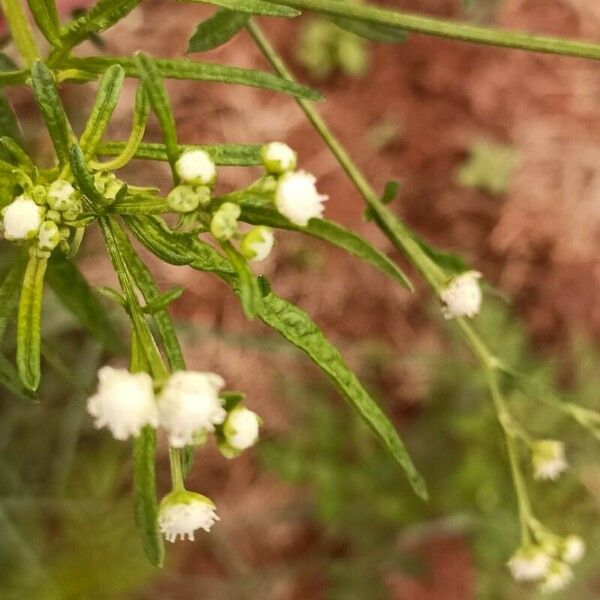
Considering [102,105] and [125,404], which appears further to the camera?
[102,105]

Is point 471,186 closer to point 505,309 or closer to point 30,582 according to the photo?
point 505,309

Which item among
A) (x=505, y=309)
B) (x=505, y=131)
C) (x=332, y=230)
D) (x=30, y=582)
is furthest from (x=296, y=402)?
(x=332, y=230)

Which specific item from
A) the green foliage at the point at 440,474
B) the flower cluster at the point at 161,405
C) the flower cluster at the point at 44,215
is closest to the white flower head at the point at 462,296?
the flower cluster at the point at 161,405

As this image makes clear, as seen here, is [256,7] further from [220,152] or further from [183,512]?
[183,512]

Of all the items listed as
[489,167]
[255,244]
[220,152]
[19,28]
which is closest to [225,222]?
[255,244]

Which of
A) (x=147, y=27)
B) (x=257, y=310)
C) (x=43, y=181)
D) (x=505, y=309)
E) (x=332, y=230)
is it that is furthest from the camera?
(x=147, y=27)

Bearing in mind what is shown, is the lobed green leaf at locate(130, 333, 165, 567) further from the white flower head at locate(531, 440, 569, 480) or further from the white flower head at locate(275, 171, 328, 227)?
the white flower head at locate(531, 440, 569, 480)
